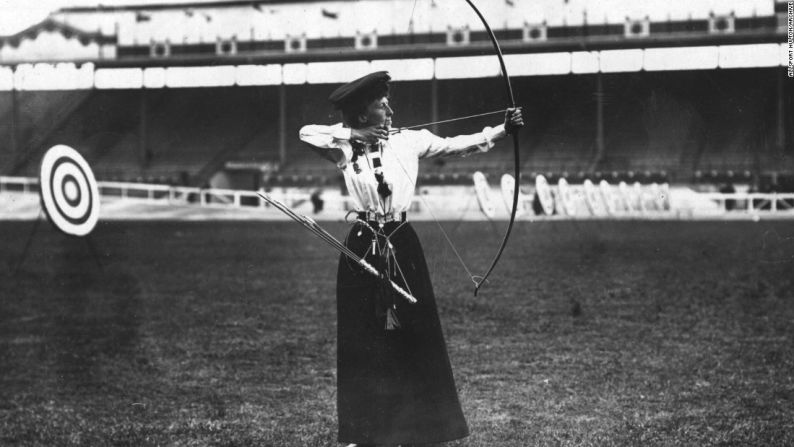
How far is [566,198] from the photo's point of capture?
2523cm

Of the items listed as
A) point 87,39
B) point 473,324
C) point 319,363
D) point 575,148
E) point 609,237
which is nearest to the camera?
point 319,363

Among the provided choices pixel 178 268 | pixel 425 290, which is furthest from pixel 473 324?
pixel 178 268

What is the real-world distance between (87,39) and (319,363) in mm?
29407

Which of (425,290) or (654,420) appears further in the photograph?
(654,420)

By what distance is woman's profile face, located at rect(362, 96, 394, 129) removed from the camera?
10.0 feet

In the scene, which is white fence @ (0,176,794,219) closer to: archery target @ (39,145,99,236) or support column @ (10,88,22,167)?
support column @ (10,88,22,167)

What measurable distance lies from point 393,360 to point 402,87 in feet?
62.5

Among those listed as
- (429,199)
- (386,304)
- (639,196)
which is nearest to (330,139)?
(386,304)

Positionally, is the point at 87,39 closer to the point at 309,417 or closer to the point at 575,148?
the point at 575,148

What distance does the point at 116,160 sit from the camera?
33500mm

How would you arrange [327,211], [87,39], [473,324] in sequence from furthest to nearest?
[87,39] → [327,211] → [473,324]

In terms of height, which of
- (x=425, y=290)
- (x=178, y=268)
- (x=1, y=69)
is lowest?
(x=178, y=268)

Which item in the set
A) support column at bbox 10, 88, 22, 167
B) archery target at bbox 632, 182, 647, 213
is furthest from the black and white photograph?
support column at bbox 10, 88, 22, 167

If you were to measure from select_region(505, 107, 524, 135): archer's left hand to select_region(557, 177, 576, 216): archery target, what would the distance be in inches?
850
